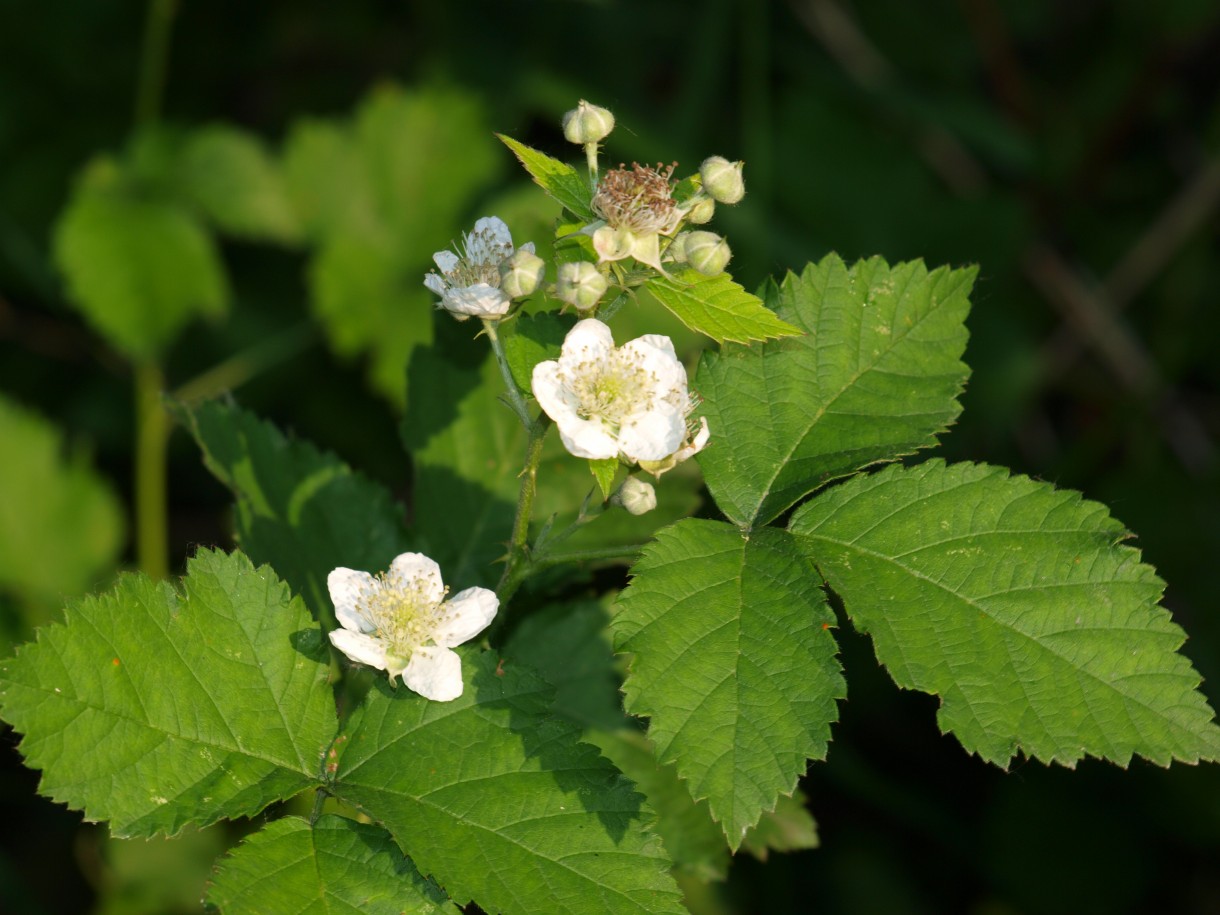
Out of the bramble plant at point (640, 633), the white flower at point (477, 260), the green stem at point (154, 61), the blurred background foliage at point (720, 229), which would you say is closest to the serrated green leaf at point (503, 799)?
the bramble plant at point (640, 633)

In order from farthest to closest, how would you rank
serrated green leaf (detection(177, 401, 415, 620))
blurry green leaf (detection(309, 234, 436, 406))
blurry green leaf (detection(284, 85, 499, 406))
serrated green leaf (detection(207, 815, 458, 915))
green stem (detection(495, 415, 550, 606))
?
blurry green leaf (detection(284, 85, 499, 406)), blurry green leaf (detection(309, 234, 436, 406)), serrated green leaf (detection(177, 401, 415, 620)), green stem (detection(495, 415, 550, 606)), serrated green leaf (detection(207, 815, 458, 915))

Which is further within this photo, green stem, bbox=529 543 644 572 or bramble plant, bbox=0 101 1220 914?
green stem, bbox=529 543 644 572

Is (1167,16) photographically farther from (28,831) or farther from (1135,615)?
(28,831)

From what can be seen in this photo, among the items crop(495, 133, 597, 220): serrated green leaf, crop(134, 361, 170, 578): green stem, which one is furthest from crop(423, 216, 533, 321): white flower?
crop(134, 361, 170, 578): green stem

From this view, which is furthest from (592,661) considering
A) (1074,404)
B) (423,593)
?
(1074,404)

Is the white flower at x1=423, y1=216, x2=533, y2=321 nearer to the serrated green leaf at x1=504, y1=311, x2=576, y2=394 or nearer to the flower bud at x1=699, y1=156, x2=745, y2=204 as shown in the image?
the serrated green leaf at x1=504, y1=311, x2=576, y2=394

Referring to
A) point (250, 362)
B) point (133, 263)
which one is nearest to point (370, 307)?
point (250, 362)

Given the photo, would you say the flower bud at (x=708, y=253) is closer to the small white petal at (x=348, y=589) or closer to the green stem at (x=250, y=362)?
the small white petal at (x=348, y=589)

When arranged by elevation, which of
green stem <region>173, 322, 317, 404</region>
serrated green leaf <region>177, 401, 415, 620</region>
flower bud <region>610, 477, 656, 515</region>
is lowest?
flower bud <region>610, 477, 656, 515</region>
